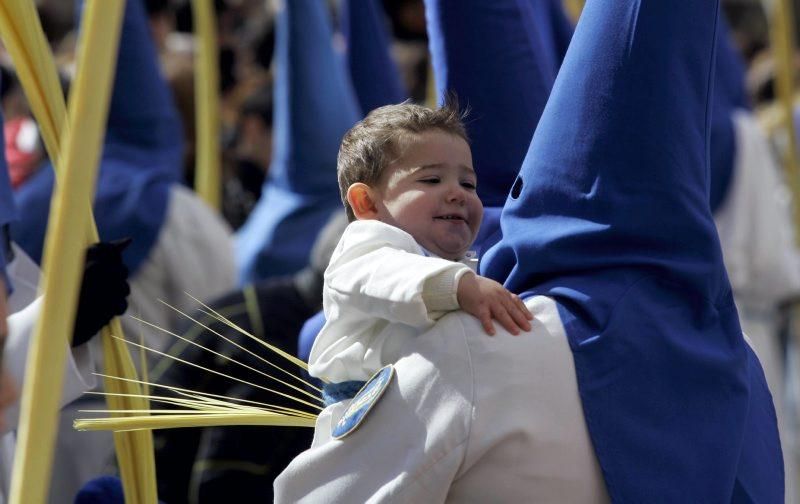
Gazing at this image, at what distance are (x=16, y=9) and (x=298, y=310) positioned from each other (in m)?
1.29

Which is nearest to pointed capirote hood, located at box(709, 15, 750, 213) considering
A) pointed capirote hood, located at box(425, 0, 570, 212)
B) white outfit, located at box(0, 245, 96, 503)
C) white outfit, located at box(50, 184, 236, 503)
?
white outfit, located at box(50, 184, 236, 503)

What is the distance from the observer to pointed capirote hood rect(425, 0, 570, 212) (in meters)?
2.41

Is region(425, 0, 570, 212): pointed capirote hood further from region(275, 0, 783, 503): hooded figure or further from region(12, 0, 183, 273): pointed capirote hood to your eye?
region(12, 0, 183, 273): pointed capirote hood

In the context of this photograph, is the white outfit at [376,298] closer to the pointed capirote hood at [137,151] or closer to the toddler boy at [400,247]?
the toddler boy at [400,247]

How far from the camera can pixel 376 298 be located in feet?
6.03

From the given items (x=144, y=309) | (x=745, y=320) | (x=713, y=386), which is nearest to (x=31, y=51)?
(x=713, y=386)

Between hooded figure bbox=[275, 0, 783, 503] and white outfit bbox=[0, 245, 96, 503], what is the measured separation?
606mm

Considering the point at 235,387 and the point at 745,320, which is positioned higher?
the point at 235,387

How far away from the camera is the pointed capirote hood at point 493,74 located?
2.41m

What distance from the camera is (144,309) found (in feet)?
13.8

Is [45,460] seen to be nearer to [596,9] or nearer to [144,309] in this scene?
[596,9]

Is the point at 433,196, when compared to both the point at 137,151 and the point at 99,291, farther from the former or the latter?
the point at 137,151

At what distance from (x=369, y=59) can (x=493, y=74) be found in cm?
153

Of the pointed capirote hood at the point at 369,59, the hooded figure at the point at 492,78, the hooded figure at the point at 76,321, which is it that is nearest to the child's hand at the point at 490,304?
the hooded figure at the point at 492,78
